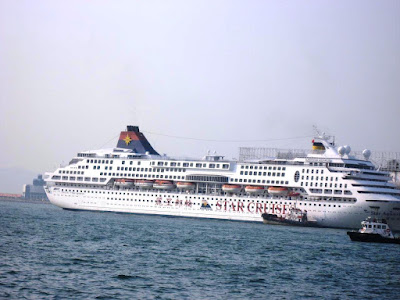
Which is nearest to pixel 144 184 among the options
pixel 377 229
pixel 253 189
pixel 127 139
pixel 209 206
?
pixel 209 206

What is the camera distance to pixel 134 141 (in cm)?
10369

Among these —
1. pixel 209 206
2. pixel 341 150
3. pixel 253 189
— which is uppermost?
pixel 341 150

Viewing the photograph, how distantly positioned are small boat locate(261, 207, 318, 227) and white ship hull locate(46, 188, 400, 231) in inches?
28.2

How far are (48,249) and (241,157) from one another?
52734mm

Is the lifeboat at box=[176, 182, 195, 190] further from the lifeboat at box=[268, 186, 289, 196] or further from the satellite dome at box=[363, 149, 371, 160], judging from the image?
the satellite dome at box=[363, 149, 371, 160]

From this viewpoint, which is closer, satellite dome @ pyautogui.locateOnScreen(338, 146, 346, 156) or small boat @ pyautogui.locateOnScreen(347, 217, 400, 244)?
small boat @ pyautogui.locateOnScreen(347, 217, 400, 244)

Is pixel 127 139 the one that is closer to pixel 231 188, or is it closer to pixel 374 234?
pixel 231 188

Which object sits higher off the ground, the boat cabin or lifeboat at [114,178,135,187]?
lifeboat at [114,178,135,187]

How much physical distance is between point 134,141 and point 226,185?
18.6 meters

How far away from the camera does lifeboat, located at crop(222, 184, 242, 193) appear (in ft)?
296

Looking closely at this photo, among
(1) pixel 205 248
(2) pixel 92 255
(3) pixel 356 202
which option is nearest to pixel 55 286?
(2) pixel 92 255

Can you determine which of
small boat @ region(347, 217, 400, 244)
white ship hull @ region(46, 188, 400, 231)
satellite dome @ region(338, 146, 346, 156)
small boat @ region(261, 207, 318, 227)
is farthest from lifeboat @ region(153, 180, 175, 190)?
small boat @ region(347, 217, 400, 244)

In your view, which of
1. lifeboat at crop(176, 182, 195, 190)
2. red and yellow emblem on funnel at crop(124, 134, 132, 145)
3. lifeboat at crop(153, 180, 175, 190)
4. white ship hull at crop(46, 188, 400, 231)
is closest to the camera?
white ship hull at crop(46, 188, 400, 231)

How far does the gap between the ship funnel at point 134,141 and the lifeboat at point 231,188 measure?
16.3 metres
